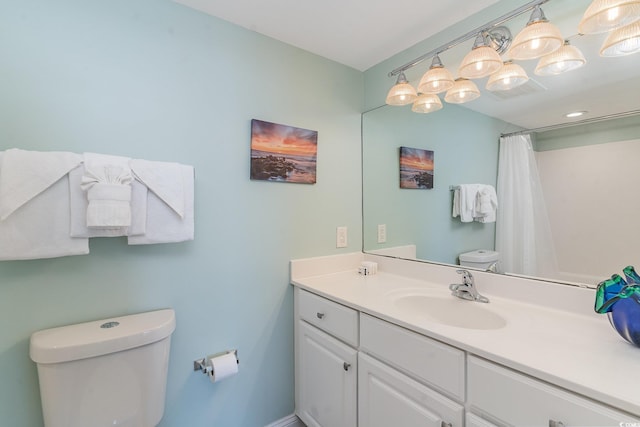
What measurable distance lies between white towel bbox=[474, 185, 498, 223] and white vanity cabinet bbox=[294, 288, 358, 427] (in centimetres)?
83

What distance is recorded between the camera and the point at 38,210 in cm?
97

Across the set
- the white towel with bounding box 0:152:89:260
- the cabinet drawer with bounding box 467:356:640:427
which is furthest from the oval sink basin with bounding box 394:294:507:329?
the white towel with bounding box 0:152:89:260

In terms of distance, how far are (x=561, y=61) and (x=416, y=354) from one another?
1241 mm

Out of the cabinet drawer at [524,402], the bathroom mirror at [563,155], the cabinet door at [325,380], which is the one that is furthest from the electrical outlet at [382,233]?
the cabinet drawer at [524,402]

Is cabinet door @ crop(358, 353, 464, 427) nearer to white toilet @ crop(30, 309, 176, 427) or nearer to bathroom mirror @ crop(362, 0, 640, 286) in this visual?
bathroom mirror @ crop(362, 0, 640, 286)

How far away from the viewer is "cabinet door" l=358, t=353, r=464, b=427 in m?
0.91

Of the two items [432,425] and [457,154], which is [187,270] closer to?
[432,425]

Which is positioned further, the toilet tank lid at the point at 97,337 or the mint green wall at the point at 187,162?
the mint green wall at the point at 187,162

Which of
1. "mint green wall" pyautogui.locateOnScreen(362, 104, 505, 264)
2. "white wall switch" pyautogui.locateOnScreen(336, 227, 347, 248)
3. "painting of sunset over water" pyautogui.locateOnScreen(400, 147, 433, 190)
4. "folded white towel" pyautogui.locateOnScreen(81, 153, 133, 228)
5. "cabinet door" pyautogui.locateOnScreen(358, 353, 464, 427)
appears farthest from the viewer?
"white wall switch" pyautogui.locateOnScreen(336, 227, 347, 248)

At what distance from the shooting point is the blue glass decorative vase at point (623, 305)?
31.0 inches

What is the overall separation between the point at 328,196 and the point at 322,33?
91cm

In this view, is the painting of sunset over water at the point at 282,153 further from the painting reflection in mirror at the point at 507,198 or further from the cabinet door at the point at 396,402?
Answer: the cabinet door at the point at 396,402

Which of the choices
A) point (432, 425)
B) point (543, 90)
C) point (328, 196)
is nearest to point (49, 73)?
point (328, 196)

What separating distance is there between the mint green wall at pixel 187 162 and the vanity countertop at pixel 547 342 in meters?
0.50
